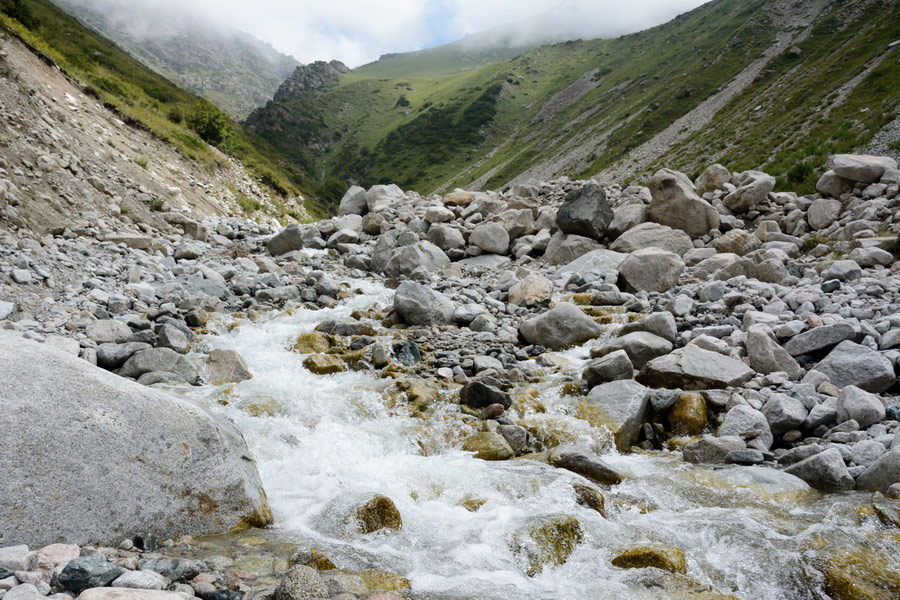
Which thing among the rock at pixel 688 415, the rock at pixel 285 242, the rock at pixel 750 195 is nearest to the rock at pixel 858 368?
the rock at pixel 688 415

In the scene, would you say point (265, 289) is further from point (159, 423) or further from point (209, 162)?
point (209, 162)

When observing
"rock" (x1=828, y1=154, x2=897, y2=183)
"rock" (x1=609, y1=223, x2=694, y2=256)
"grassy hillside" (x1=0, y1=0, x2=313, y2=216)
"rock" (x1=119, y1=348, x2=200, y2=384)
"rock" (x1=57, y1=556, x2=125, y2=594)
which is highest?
"grassy hillside" (x1=0, y1=0, x2=313, y2=216)

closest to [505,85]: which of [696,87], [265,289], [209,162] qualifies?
[696,87]

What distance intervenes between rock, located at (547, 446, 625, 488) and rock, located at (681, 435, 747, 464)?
4.70 ft

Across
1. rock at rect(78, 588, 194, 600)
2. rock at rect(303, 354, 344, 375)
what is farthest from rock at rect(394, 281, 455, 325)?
rock at rect(78, 588, 194, 600)

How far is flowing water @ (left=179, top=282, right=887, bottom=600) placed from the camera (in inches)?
208

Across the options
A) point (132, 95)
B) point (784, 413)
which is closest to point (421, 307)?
point (784, 413)

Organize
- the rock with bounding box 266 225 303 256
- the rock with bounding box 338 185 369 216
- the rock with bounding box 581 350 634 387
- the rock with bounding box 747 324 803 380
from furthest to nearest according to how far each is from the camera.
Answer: the rock with bounding box 338 185 369 216, the rock with bounding box 266 225 303 256, the rock with bounding box 581 350 634 387, the rock with bounding box 747 324 803 380

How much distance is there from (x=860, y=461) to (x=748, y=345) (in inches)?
147

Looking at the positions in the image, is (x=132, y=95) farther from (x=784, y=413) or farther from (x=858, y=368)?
(x=858, y=368)

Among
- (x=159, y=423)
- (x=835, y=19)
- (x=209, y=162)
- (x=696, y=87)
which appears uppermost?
(x=835, y=19)

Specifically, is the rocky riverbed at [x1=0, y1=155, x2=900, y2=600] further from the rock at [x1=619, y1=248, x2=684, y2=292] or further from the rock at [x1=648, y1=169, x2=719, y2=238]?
the rock at [x1=648, y1=169, x2=719, y2=238]

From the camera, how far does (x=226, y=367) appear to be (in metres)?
10.4

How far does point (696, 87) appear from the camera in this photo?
97.4m
